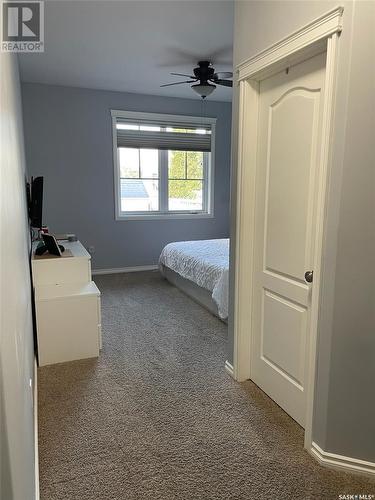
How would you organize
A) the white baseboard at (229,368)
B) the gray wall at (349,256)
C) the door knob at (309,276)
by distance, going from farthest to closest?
the white baseboard at (229,368) → the door knob at (309,276) → the gray wall at (349,256)

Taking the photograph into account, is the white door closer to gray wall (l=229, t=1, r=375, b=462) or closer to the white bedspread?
gray wall (l=229, t=1, r=375, b=462)

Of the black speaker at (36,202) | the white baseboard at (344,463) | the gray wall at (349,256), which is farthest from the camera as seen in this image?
the black speaker at (36,202)

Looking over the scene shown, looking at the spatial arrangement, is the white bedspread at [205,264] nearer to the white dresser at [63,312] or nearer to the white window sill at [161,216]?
the white window sill at [161,216]

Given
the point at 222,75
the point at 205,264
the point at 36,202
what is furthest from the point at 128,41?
the point at 205,264

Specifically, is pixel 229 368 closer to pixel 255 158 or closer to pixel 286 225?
pixel 286 225

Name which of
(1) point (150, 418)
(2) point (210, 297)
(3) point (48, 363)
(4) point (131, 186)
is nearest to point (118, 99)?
(4) point (131, 186)

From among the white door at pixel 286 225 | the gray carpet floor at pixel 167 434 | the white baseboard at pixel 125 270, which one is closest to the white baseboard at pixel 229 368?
the gray carpet floor at pixel 167 434

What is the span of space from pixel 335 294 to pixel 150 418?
4.36ft

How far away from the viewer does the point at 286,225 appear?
6.88ft

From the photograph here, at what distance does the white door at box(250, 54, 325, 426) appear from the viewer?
1893mm

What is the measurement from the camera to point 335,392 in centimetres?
175

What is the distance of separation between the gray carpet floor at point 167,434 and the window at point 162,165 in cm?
302

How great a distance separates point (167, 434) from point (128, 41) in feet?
11.1

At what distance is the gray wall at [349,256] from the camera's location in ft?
4.91
